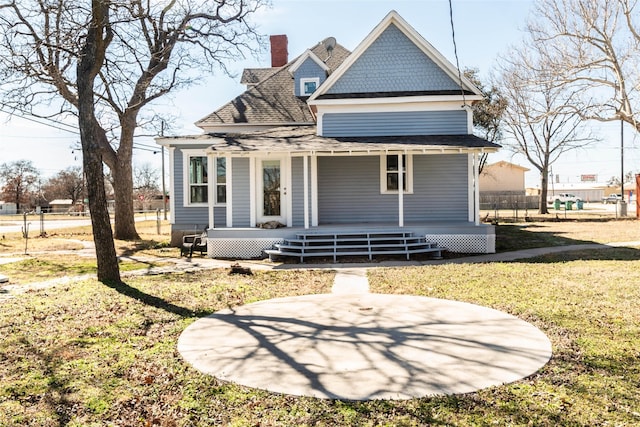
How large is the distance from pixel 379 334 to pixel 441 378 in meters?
1.46

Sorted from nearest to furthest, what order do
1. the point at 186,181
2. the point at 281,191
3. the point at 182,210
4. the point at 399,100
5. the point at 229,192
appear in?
the point at 229,192, the point at 281,191, the point at 399,100, the point at 186,181, the point at 182,210

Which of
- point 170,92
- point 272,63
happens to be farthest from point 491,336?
point 272,63

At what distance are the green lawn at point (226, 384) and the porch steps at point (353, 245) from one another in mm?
3232

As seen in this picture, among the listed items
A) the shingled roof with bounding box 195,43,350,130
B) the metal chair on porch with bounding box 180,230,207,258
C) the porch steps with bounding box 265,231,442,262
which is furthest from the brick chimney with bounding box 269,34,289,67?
the porch steps with bounding box 265,231,442,262

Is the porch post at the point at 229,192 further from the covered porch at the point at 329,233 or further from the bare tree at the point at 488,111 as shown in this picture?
the bare tree at the point at 488,111

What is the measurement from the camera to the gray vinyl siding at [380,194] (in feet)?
49.4

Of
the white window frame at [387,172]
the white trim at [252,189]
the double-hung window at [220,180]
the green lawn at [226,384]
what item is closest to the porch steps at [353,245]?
the white trim at [252,189]

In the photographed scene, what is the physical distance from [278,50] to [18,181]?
69.2 metres

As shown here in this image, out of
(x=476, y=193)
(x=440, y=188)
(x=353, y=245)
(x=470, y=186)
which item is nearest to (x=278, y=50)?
(x=440, y=188)

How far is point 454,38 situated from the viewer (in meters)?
10.3

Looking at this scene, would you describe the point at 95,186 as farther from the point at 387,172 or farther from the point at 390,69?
the point at 390,69

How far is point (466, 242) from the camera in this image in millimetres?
13422

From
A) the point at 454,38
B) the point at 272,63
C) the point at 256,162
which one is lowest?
the point at 256,162

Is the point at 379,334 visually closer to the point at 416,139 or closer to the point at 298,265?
the point at 298,265
